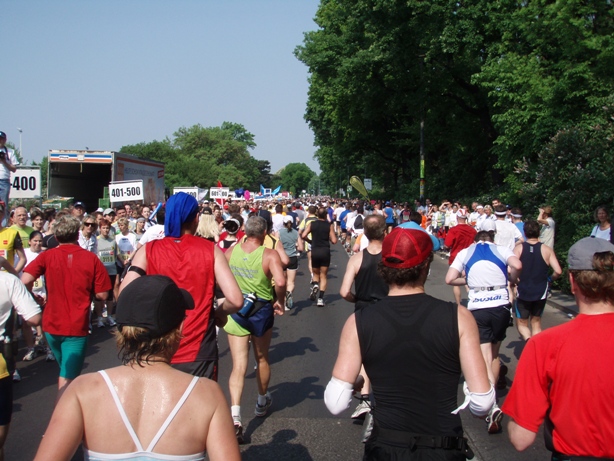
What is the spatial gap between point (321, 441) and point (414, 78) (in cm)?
2780

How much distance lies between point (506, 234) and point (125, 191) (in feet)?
42.7

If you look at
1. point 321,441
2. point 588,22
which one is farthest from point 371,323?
point 588,22

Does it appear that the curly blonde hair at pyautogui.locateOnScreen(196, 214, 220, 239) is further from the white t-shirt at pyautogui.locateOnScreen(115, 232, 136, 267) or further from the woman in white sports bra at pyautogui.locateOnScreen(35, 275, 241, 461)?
the woman in white sports bra at pyautogui.locateOnScreen(35, 275, 241, 461)

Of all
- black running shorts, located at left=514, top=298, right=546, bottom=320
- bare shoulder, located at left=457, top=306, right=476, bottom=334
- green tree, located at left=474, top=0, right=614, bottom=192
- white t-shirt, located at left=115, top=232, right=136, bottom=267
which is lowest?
black running shorts, located at left=514, top=298, right=546, bottom=320

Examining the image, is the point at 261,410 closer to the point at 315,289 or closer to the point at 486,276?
the point at 486,276

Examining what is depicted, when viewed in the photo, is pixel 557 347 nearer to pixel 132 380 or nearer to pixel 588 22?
pixel 132 380

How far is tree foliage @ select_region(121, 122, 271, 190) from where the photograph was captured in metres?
89.1

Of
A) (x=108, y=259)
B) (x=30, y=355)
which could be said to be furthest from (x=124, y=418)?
(x=108, y=259)

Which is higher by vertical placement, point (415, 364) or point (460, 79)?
point (460, 79)

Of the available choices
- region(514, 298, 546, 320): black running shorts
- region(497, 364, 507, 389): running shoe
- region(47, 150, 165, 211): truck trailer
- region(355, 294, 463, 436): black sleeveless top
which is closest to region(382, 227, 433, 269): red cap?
region(355, 294, 463, 436): black sleeveless top

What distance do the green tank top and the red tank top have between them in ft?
5.95

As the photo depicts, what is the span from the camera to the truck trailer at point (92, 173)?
902 inches

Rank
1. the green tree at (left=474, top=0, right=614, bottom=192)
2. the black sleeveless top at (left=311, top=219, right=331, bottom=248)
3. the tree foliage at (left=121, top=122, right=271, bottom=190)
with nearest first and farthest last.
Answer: the black sleeveless top at (left=311, top=219, right=331, bottom=248)
the green tree at (left=474, top=0, right=614, bottom=192)
the tree foliage at (left=121, top=122, right=271, bottom=190)

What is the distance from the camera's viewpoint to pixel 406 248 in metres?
2.90
